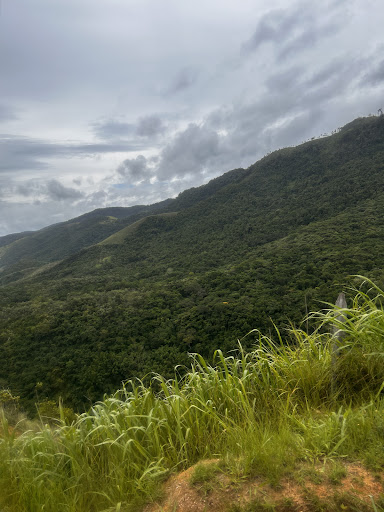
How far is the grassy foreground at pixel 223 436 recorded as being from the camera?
5.07 ft

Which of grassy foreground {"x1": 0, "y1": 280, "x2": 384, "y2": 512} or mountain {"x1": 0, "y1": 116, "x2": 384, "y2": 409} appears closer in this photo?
grassy foreground {"x1": 0, "y1": 280, "x2": 384, "y2": 512}

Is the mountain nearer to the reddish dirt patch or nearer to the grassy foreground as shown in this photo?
the grassy foreground

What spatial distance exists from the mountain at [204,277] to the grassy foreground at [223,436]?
28.1 inches

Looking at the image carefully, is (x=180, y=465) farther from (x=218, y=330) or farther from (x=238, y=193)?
(x=238, y=193)

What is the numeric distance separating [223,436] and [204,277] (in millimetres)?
42276

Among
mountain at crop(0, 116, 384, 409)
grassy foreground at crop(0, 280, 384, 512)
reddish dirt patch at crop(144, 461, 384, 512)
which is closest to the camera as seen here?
reddish dirt patch at crop(144, 461, 384, 512)

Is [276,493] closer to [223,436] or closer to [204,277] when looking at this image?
[223,436]

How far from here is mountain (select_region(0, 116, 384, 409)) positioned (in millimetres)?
25562

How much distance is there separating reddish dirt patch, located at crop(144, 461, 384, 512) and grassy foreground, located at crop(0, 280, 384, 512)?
5cm

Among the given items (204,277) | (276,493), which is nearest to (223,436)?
(276,493)

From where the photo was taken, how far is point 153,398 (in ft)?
8.44

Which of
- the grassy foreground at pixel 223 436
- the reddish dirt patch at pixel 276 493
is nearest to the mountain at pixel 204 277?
the grassy foreground at pixel 223 436

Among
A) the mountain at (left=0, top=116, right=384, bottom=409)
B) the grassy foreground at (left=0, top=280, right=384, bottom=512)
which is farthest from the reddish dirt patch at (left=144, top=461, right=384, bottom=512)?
the mountain at (left=0, top=116, right=384, bottom=409)

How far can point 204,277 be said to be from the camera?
1738 inches
